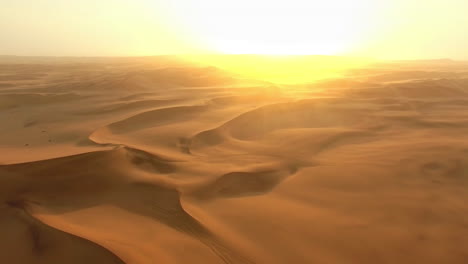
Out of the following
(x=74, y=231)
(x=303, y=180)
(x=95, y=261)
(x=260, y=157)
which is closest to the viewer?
(x=95, y=261)

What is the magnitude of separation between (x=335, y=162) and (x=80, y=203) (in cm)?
220

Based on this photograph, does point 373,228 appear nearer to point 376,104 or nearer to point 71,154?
point 71,154

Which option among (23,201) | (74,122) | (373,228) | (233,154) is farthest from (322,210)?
(74,122)

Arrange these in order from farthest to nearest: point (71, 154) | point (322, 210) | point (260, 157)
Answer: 1. point (260, 157)
2. point (71, 154)
3. point (322, 210)

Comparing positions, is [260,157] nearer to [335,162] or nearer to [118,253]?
[335,162]

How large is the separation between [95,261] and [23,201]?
1.00 metres

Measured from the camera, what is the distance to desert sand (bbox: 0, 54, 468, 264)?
67.4 inches

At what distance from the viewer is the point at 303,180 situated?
8.55ft

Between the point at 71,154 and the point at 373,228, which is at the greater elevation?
the point at 71,154

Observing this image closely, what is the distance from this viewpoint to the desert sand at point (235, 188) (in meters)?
1.71

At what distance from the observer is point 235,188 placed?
247 centimetres

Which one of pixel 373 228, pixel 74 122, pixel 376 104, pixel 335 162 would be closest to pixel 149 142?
pixel 74 122

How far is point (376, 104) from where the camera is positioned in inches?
227

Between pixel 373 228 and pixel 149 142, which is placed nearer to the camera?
pixel 373 228
